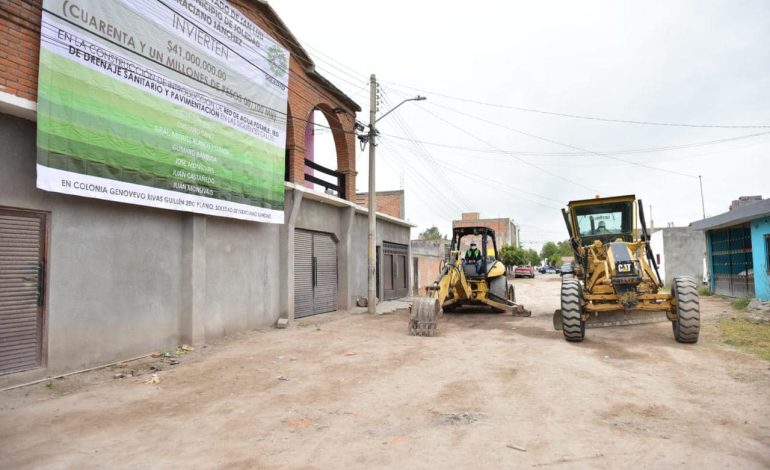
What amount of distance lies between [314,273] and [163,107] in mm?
7017

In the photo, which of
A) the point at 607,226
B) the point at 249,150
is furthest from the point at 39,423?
the point at 607,226

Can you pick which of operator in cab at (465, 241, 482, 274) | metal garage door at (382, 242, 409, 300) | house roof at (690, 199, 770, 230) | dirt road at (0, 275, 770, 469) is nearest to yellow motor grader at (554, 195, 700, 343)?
dirt road at (0, 275, 770, 469)

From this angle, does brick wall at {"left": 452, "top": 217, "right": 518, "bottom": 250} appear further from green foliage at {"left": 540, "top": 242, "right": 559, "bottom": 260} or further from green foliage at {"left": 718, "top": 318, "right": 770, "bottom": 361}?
green foliage at {"left": 718, "top": 318, "right": 770, "bottom": 361}

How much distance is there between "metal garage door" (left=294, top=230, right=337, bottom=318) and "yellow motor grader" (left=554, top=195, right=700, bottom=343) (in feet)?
23.1

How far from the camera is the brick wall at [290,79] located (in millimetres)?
5953

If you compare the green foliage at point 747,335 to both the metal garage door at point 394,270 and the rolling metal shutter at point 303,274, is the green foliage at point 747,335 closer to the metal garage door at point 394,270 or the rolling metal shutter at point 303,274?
the rolling metal shutter at point 303,274

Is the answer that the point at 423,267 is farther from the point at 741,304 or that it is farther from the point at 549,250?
the point at 549,250

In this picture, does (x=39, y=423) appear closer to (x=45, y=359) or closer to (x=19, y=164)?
(x=45, y=359)

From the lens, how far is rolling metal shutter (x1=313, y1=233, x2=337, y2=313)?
14039mm

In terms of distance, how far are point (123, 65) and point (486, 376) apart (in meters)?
7.45

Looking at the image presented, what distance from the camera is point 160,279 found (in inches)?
325

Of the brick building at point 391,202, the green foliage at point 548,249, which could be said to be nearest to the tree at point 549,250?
the green foliage at point 548,249

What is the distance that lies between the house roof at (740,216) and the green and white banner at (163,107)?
591 inches

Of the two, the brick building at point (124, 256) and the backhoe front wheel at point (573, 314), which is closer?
the brick building at point (124, 256)
